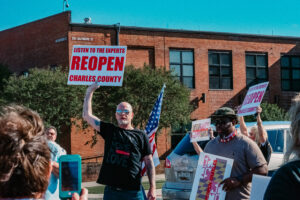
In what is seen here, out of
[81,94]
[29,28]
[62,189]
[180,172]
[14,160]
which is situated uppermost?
[29,28]

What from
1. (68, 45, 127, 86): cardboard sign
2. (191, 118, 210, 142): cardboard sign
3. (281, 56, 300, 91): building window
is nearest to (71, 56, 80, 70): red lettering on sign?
(68, 45, 127, 86): cardboard sign

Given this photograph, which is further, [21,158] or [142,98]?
[142,98]

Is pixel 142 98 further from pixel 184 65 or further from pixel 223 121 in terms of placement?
pixel 223 121

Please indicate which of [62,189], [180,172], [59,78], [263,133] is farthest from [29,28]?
[62,189]

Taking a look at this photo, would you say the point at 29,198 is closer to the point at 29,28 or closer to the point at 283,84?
the point at 29,28

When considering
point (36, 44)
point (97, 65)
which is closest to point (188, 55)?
point (36, 44)

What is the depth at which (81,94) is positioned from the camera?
71.6 feet

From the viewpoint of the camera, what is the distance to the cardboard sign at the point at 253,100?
8367mm

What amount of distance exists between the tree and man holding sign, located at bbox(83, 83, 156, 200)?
48.2ft

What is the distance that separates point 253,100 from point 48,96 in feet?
44.2

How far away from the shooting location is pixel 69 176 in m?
2.94

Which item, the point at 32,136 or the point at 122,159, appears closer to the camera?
the point at 32,136

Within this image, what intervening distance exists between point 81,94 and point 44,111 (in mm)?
1898

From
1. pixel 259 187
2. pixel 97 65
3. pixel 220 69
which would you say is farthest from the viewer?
pixel 220 69
